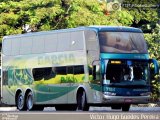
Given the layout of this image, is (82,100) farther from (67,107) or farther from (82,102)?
(67,107)

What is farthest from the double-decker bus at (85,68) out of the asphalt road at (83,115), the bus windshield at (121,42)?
the asphalt road at (83,115)

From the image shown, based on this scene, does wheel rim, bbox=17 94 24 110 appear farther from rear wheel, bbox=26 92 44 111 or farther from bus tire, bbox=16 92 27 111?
rear wheel, bbox=26 92 44 111

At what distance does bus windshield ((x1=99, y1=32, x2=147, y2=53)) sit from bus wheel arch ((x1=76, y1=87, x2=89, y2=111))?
2.17m

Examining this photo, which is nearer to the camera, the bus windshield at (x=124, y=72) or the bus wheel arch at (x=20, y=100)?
the bus windshield at (x=124, y=72)

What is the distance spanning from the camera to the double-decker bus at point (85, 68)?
24.7m

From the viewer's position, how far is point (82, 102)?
25.3m

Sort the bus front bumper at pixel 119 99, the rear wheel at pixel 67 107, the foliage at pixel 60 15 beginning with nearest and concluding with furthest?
the bus front bumper at pixel 119 99
the rear wheel at pixel 67 107
the foliage at pixel 60 15

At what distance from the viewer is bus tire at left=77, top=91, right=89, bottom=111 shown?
24.8 m

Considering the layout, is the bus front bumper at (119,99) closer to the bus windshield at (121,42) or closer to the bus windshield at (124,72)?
the bus windshield at (124,72)

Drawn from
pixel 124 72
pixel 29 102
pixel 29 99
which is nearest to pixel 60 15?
pixel 29 99

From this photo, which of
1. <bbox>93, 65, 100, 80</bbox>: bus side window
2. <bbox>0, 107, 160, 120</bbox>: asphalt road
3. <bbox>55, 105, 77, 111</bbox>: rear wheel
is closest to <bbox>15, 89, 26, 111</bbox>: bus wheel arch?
<bbox>55, 105, 77, 111</bbox>: rear wheel

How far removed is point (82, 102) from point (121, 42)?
2953mm

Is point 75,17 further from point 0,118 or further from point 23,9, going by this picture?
point 0,118

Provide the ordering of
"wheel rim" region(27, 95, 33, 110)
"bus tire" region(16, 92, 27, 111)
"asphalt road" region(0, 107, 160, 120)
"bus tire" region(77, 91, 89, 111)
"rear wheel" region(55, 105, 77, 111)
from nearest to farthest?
"asphalt road" region(0, 107, 160, 120), "bus tire" region(77, 91, 89, 111), "rear wheel" region(55, 105, 77, 111), "wheel rim" region(27, 95, 33, 110), "bus tire" region(16, 92, 27, 111)
